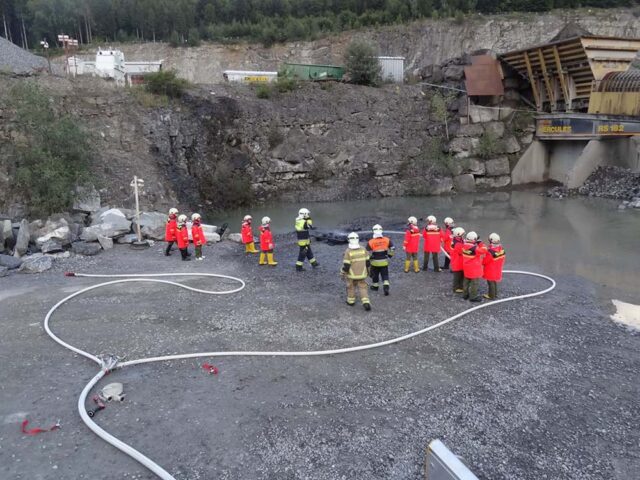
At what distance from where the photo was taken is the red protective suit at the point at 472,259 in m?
9.19

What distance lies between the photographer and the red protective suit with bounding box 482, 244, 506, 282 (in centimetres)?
924

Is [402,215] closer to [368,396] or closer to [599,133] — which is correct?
[599,133]

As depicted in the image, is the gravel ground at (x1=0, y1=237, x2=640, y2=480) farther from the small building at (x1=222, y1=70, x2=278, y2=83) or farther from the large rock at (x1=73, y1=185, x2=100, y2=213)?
the small building at (x1=222, y1=70, x2=278, y2=83)

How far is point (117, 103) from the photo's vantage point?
69.4 feet

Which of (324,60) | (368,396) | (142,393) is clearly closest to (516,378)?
(368,396)

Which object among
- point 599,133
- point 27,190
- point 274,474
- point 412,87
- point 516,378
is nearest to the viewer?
point 274,474

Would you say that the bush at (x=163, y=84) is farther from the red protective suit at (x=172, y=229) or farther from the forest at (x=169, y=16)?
the forest at (x=169, y=16)

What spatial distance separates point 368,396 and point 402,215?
1513 centimetres

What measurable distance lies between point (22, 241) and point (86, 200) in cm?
372

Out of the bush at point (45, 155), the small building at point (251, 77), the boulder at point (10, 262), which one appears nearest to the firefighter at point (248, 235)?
the boulder at point (10, 262)

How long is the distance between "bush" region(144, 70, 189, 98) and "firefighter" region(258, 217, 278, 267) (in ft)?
46.0

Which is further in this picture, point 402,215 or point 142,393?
point 402,215

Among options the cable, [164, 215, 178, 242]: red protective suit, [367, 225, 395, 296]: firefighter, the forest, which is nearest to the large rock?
[164, 215, 178, 242]: red protective suit

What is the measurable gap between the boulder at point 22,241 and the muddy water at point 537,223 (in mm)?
8008
